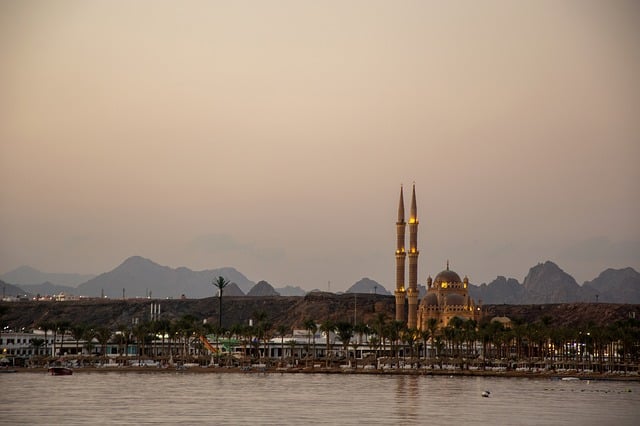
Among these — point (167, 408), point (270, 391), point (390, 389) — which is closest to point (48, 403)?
point (167, 408)

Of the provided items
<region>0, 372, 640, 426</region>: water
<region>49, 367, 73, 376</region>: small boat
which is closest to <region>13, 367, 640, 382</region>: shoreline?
<region>0, 372, 640, 426</region>: water

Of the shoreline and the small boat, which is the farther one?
the shoreline

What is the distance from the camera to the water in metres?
102

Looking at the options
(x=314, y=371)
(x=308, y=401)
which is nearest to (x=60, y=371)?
(x=314, y=371)

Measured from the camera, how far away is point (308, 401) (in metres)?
121

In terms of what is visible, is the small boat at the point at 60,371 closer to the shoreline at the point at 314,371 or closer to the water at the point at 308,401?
the water at the point at 308,401

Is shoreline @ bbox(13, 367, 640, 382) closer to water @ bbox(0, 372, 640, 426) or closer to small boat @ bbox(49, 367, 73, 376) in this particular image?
water @ bbox(0, 372, 640, 426)

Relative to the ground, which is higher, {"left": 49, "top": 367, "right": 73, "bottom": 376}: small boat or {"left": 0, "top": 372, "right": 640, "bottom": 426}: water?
{"left": 49, "top": 367, "right": 73, "bottom": 376}: small boat

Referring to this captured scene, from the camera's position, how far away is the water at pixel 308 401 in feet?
334

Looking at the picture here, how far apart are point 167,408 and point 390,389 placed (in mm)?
41481

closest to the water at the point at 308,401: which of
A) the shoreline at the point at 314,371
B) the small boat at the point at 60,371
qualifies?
the small boat at the point at 60,371

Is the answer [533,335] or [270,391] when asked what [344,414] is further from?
[533,335]

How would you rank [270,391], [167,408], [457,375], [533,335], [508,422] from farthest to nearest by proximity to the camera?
[533,335] → [457,375] → [270,391] → [167,408] → [508,422]

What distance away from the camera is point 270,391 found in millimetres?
137500
